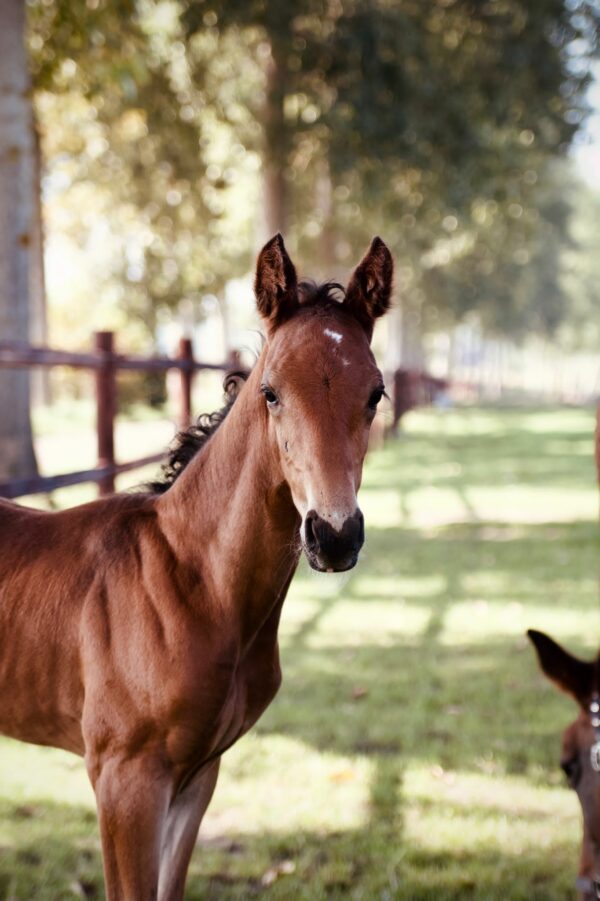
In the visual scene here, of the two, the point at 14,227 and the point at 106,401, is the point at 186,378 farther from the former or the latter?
the point at 106,401

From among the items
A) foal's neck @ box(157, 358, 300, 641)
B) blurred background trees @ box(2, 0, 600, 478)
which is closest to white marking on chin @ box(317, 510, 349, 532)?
foal's neck @ box(157, 358, 300, 641)

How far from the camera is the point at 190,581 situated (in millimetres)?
2684

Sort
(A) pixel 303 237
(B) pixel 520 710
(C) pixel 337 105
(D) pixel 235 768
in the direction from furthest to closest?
(A) pixel 303 237
(C) pixel 337 105
(B) pixel 520 710
(D) pixel 235 768

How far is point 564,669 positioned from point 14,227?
20.2 ft

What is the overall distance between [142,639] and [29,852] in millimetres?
1557

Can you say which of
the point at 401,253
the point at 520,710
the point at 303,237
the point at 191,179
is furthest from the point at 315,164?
the point at 520,710

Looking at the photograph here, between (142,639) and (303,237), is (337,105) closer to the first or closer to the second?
(303,237)

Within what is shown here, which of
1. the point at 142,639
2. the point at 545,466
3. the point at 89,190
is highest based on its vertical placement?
the point at 89,190

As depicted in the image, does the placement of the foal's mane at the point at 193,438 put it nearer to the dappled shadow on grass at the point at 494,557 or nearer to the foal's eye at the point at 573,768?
the foal's eye at the point at 573,768

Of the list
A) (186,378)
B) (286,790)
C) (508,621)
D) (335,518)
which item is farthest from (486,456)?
(335,518)

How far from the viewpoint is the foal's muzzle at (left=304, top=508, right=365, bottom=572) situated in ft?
7.16

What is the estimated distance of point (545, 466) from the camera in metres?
17.0

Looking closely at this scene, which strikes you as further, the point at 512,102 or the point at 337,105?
the point at 512,102

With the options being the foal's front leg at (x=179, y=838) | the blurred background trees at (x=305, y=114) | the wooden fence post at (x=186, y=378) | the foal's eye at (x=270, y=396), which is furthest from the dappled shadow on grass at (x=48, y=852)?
the blurred background trees at (x=305, y=114)
